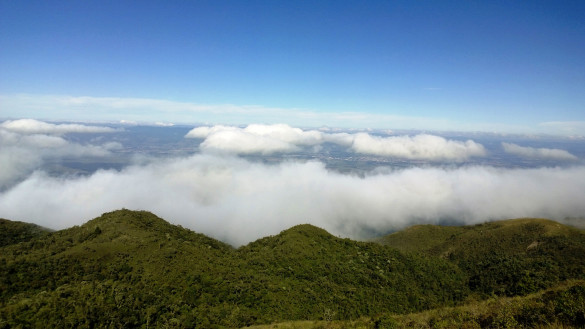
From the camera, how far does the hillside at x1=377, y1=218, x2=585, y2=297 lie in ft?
260

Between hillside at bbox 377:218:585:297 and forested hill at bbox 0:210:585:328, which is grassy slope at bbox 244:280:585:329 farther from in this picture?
hillside at bbox 377:218:585:297

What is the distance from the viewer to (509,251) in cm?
11944

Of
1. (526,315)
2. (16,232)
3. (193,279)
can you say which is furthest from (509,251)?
(16,232)

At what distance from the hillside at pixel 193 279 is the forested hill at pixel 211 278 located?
0.19 metres

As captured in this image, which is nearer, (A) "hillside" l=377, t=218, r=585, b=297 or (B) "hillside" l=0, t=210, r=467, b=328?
(B) "hillside" l=0, t=210, r=467, b=328

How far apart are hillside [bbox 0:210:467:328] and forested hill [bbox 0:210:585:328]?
193mm

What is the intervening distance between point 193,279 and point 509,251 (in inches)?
5373

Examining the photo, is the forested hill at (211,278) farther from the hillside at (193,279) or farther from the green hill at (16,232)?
the green hill at (16,232)

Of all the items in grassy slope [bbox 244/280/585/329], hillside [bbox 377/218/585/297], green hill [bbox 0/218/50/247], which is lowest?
hillside [bbox 377/218/585/297]

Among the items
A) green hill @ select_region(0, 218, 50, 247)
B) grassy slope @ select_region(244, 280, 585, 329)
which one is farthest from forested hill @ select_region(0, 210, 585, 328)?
grassy slope @ select_region(244, 280, 585, 329)

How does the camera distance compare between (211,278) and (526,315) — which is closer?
(526,315)

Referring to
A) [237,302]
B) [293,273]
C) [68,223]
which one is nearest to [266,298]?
[237,302]

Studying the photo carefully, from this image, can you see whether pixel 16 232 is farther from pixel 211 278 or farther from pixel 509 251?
pixel 509 251

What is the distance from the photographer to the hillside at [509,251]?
260 feet
